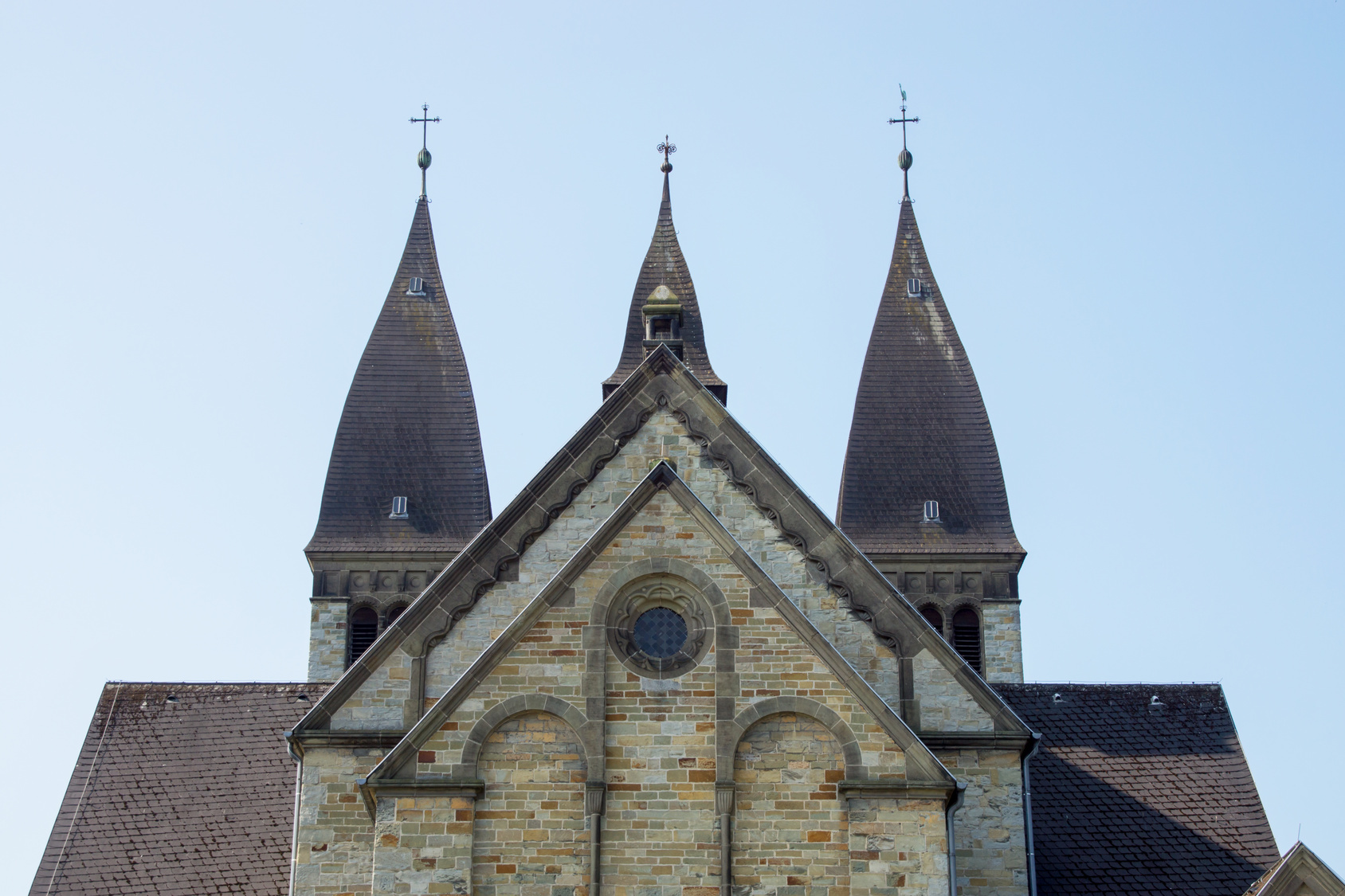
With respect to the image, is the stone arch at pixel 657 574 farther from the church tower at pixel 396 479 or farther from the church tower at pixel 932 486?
the church tower at pixel 396 479

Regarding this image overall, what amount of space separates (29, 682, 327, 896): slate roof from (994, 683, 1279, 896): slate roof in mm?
9069

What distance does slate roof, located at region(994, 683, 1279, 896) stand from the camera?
77.1ft

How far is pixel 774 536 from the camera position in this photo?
2116cm

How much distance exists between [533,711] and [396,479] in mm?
16215

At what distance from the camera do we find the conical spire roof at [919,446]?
33844mm

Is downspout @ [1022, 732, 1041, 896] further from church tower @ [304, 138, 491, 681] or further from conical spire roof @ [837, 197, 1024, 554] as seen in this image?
church tower @ [304, 138, 491, 681]

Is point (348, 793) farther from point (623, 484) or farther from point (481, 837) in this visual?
point (623, 484)

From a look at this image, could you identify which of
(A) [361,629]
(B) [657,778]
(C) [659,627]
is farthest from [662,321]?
(A) [361,629]

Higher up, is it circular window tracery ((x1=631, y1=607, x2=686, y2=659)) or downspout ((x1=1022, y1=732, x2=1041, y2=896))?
circular window tracery ((x1=631, y1=607, x2=686, y2=659))

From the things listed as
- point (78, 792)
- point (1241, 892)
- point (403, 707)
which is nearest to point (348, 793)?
point (403, 707)

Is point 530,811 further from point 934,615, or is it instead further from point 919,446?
point 919,446

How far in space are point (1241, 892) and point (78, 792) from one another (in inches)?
536

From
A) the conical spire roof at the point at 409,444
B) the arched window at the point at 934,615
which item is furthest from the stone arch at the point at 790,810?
the conical spire roof at the point at 409,444

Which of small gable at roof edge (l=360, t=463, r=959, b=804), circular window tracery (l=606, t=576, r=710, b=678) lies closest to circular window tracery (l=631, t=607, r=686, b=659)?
circular window tracery (l=606, t=576, r=710, b=678)
